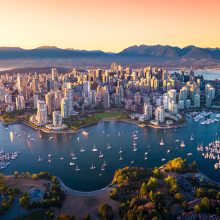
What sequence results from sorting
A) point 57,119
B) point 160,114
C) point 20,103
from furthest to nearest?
point 20,103, point 160,114, point 57,119

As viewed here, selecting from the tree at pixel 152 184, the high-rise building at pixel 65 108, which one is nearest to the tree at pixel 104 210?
the tree at pixel 152 184

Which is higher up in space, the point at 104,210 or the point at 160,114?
the point at 160,114

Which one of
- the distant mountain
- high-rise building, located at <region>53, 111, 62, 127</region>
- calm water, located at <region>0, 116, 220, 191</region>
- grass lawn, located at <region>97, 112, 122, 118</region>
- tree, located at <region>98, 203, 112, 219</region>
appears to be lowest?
calm water, located at <region>0, 116, 220, 191</region>

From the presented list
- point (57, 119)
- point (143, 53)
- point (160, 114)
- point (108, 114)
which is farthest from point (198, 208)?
point (143, 53)

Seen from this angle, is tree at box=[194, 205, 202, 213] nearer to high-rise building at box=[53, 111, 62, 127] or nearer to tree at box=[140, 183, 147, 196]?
tree at box=[140, 183, 147, 196]

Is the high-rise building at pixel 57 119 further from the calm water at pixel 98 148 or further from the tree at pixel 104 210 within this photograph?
the tree at pixel 104 210

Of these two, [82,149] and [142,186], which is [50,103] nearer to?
[82,149]

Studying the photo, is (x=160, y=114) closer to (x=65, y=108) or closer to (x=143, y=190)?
(x=65, y=108)

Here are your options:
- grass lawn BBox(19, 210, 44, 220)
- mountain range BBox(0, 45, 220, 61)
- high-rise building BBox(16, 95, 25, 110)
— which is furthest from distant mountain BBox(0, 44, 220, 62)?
grass lawn BBox(19, 210, 44, 220)

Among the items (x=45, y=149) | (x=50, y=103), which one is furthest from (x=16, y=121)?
(x=45, y=149)
